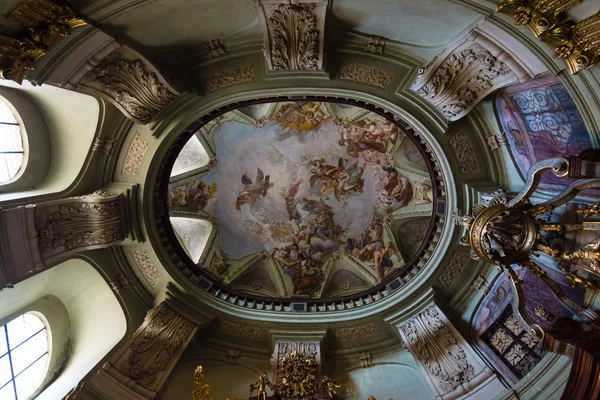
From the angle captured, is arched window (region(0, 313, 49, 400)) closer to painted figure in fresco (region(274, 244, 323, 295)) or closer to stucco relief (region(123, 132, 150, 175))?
stucco relief (region(123, 132, 150, 175))

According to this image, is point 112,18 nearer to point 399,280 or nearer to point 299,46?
point 299,46

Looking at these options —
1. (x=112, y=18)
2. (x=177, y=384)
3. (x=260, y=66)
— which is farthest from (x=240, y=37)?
(x=177, y=384)

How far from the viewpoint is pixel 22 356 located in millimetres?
8703

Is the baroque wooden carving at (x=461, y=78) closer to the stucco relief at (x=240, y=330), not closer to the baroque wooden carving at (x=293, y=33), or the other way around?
the baroque wooden carving at (x=293, y=33)

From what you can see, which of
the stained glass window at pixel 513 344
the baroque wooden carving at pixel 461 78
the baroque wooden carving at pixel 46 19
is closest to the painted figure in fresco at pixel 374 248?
the stained glass window at pixel 513 344

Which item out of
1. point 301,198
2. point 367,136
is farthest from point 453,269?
point 301,198

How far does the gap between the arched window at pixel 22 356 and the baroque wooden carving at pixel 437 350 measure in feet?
27.2

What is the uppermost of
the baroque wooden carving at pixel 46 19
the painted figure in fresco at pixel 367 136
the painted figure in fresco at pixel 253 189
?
the painted figure in fresco at pixel 367 136

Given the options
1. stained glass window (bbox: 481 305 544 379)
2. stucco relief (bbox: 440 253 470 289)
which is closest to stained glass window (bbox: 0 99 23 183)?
stucco relief (bbox: 440 253 470 289)

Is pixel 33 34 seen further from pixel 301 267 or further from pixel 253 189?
pixel 301 267

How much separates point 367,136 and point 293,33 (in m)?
7.03

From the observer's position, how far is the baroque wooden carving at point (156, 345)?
8.95 meters

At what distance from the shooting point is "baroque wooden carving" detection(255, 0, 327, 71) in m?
7.09

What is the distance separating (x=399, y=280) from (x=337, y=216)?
453 cm
